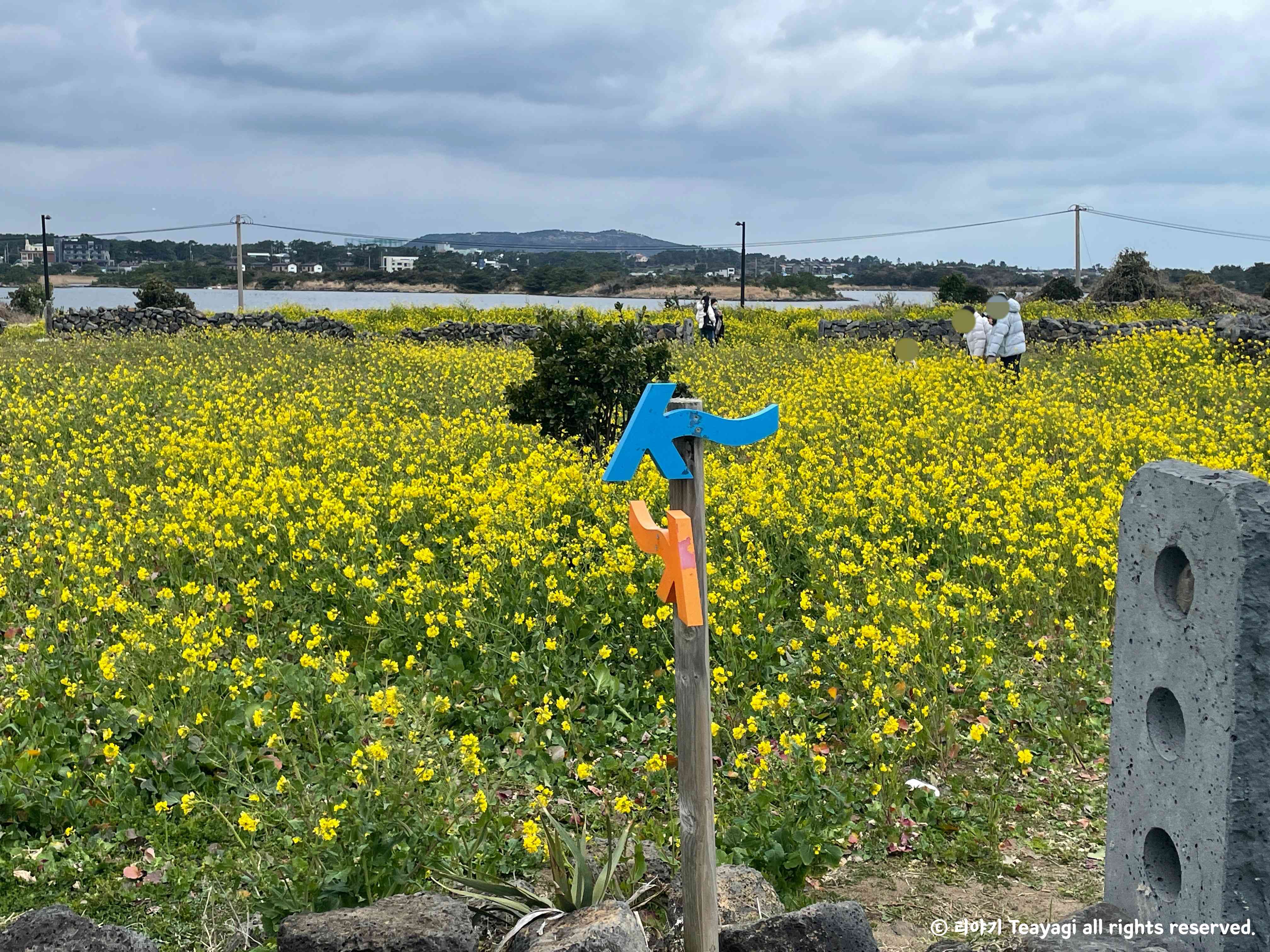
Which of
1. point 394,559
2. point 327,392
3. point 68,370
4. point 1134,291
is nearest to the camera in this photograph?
point 394,559

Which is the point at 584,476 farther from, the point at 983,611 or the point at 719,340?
the point at 719,340

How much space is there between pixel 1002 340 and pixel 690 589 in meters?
12.0

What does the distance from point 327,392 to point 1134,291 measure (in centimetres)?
2199

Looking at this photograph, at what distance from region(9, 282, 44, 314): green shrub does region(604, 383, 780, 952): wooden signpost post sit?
1602 inches

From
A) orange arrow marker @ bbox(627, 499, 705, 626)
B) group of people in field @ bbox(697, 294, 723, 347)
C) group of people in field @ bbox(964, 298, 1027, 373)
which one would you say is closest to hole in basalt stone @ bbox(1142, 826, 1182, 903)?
orange arrow marker @ bbox(627, 499, 705, 626)

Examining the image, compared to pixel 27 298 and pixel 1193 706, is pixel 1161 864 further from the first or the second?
pixel 27 298

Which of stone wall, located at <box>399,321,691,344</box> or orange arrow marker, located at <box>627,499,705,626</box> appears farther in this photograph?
stone wall, located at <box>399,321,691,344</box>

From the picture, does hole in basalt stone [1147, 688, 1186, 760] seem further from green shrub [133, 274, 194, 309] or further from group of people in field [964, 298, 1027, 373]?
green shrub [133, 274, 194, 309]

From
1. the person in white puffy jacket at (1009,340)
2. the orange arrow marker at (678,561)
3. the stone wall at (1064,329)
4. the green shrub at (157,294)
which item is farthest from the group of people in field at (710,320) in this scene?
the orange arrow marker at (678,561)

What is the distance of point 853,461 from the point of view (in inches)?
315

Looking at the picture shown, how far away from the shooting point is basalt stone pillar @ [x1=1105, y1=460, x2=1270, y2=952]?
8.00ft

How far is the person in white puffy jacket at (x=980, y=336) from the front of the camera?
1385 cm

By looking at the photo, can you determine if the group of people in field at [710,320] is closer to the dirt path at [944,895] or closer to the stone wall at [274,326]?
the stone wall at [274,326]

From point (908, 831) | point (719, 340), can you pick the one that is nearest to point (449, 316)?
point (719, 340)
